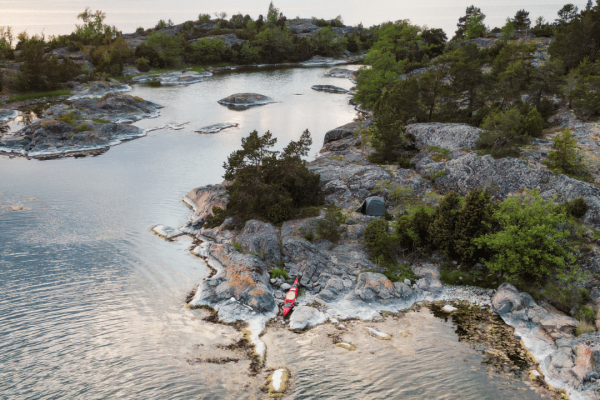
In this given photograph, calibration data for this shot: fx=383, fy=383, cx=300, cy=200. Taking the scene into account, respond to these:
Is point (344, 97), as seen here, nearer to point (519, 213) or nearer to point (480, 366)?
point (519, 213)

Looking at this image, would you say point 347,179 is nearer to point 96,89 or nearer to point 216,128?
point 216,128


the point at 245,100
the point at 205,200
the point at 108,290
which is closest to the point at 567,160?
the point at 205,200

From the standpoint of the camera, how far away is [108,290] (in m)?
28.0

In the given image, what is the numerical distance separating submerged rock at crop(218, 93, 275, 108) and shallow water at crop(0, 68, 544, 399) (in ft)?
122

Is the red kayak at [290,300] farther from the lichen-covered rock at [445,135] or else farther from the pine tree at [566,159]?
the lichen-covered rock at [445,135]

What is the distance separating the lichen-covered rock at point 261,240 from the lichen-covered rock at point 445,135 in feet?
80.5

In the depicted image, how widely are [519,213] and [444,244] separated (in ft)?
18.9

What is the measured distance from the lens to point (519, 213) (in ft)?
90.0

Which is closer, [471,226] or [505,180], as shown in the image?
[471,226]

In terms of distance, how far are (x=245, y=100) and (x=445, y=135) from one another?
59400 millimetres

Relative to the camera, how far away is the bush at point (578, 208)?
30.1m

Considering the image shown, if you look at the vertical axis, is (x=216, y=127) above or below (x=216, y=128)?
above

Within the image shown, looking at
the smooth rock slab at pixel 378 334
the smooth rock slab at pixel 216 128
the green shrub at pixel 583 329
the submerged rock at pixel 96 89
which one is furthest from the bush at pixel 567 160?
the submerged rock at pixel 96 89

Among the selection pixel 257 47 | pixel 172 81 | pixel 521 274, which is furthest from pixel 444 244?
pixel 257 47
